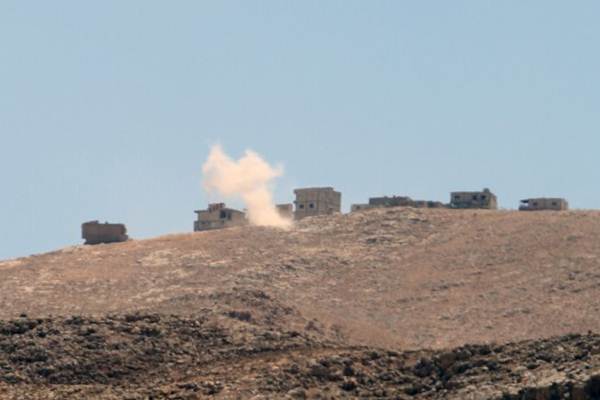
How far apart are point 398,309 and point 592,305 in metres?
7.60

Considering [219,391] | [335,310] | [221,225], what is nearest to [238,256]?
[335,310]

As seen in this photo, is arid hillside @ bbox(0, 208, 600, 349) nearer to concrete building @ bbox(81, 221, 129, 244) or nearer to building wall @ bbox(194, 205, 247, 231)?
concrete building @ bbox(81, 221, 129, 244)

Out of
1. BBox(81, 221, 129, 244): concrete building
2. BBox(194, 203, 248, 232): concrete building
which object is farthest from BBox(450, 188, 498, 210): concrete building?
BBox(81, 221, 129, 244): concrete building

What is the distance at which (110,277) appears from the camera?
81.5 m

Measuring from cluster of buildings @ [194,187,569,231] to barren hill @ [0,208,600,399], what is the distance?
8.20 meters

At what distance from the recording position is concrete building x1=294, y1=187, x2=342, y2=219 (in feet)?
350

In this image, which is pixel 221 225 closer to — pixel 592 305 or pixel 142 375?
pixel 592 305

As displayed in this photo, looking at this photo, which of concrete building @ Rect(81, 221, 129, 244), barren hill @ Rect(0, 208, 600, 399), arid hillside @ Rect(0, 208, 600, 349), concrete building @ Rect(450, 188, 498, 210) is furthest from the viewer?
concrete building @ Rect(450, 188, 498, 210)

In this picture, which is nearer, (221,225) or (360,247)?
(360,247)

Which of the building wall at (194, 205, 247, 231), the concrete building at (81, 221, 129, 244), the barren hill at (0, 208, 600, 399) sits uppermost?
the building wall at (194, 205, 247, 231)

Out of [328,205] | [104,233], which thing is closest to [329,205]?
[328,205]

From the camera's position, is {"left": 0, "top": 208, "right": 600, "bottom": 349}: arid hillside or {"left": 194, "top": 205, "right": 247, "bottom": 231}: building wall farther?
{"left": 194, "top": 205, "right": 247, "bottom": 231}: building wall

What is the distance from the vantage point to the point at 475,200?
105 m

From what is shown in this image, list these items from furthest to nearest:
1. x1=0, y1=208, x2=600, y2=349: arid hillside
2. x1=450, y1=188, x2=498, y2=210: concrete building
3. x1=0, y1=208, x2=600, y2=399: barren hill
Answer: x1=450, y1=188, x2=498, y2=210: concrete building < x1=0, y1=208, x2=600, y2=349: arid hillside < x1=0, y1=208, x2=600, y2=399: barren hill
